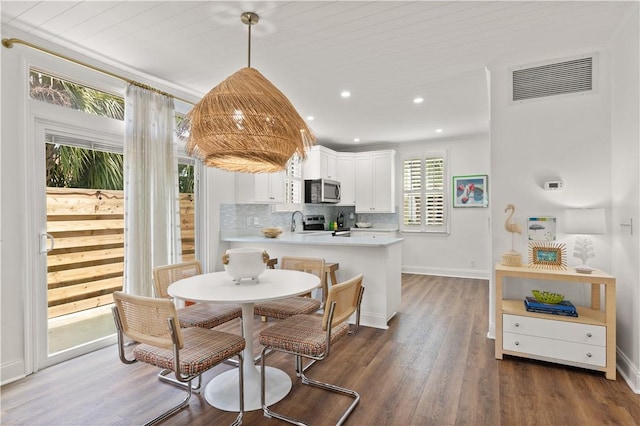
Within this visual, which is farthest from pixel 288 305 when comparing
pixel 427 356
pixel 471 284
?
pixel 471 284

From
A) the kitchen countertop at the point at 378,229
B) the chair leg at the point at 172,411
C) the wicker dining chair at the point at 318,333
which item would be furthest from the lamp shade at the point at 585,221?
the kitchen countertop at the point at 378,229

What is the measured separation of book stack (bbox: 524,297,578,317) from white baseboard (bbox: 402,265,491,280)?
3290 mm

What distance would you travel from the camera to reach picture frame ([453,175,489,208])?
5941mm

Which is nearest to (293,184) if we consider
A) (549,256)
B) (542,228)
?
(542,228)

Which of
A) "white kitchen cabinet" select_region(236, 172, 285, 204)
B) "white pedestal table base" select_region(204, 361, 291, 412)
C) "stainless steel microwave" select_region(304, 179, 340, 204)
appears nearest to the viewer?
"white pedestal table base" select_region(204, 361, 291, 412)

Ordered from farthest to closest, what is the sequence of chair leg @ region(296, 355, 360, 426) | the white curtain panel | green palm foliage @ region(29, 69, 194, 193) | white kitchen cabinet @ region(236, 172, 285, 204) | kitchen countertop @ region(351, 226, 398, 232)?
kitchen countertop @ region(351, 226, 398, 232) < white kitchen cabinet @ region(236, 172, 285, 204) < the white curtain panel < green palm foliage @ region(29, 69, 194, 193) < chair leg @ region(296, 355, 360, 426)

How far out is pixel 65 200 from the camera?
2844 millimetres

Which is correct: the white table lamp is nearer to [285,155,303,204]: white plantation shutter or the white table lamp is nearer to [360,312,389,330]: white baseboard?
[360,312,389,330]: white baseboard

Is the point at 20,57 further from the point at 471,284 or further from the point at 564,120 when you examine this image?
the point at 471,284

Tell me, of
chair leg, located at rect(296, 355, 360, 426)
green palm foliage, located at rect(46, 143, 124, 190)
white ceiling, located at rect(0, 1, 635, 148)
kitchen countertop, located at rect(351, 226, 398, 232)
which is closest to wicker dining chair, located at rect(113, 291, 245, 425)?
chair leg, located at rect(296, 355, 360, 426)

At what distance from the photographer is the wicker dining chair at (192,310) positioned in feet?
7.97

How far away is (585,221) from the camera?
262 cm

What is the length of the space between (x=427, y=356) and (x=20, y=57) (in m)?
3.95

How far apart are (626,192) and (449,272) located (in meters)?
3.94
